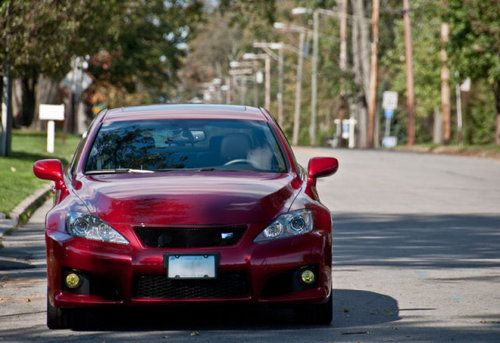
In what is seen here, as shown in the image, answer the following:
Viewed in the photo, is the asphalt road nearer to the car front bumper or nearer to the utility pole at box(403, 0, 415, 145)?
the car front bumper

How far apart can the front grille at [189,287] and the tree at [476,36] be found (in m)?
41.3

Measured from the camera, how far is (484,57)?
52.5 m

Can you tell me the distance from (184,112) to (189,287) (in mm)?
2214

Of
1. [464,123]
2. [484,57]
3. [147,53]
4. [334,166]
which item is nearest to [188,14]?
[484,57]

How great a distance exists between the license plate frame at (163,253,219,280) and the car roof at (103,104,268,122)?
200cm

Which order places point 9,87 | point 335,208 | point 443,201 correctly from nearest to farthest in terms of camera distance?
1. point 335,208
2. point 443,201
3. point 9,87

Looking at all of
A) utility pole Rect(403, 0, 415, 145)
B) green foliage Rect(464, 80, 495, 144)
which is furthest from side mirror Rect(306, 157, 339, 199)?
green foliage Rect(464, 80, 495, 144)

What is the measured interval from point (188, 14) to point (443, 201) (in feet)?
87.3

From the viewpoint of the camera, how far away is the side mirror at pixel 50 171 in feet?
34.8

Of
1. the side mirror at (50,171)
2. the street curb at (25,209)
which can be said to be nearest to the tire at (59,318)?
the side mirror at (50,171)

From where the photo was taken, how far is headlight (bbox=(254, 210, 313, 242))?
31.0 feet

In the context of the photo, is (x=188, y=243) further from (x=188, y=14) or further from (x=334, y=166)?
(x=188, y=14)

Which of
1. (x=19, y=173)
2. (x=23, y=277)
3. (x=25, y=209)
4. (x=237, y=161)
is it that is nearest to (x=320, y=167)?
(x=237, y=161)

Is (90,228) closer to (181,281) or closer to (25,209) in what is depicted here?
(181,281)
